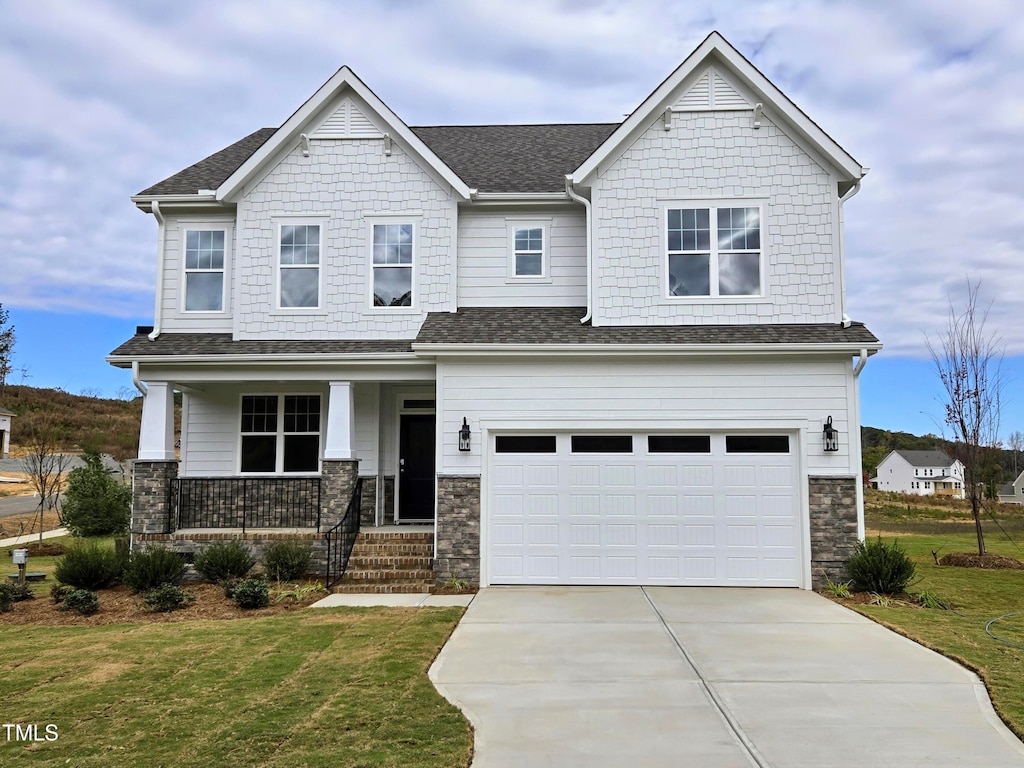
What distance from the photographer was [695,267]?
13.2m

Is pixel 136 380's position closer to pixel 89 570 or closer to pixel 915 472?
pixel 89 570

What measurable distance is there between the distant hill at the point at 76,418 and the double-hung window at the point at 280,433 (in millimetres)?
28123

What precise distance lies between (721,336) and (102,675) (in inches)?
376

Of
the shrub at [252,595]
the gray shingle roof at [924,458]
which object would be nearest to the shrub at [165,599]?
the shrub at [252,595]

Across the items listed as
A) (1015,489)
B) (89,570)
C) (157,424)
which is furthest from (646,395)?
(1015,489)

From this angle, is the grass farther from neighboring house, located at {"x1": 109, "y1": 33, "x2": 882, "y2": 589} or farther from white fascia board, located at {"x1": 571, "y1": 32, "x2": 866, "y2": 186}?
white fascia board, located at {"x1": 571, "y1": 32, "x2": 866, "y2": 186}

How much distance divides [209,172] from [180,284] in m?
2.53

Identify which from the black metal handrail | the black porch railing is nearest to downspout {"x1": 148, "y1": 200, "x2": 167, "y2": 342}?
the black porch railing

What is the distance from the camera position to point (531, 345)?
40.5 ft

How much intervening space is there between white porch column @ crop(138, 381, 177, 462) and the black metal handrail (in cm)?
331

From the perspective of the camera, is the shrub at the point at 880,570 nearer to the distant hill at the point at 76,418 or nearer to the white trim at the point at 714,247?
the white trim at the point at 714,247

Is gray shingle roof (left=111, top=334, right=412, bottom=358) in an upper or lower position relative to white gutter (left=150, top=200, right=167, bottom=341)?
lower

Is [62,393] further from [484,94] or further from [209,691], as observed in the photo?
[209,691]

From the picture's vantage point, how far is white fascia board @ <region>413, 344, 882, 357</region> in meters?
12.0
